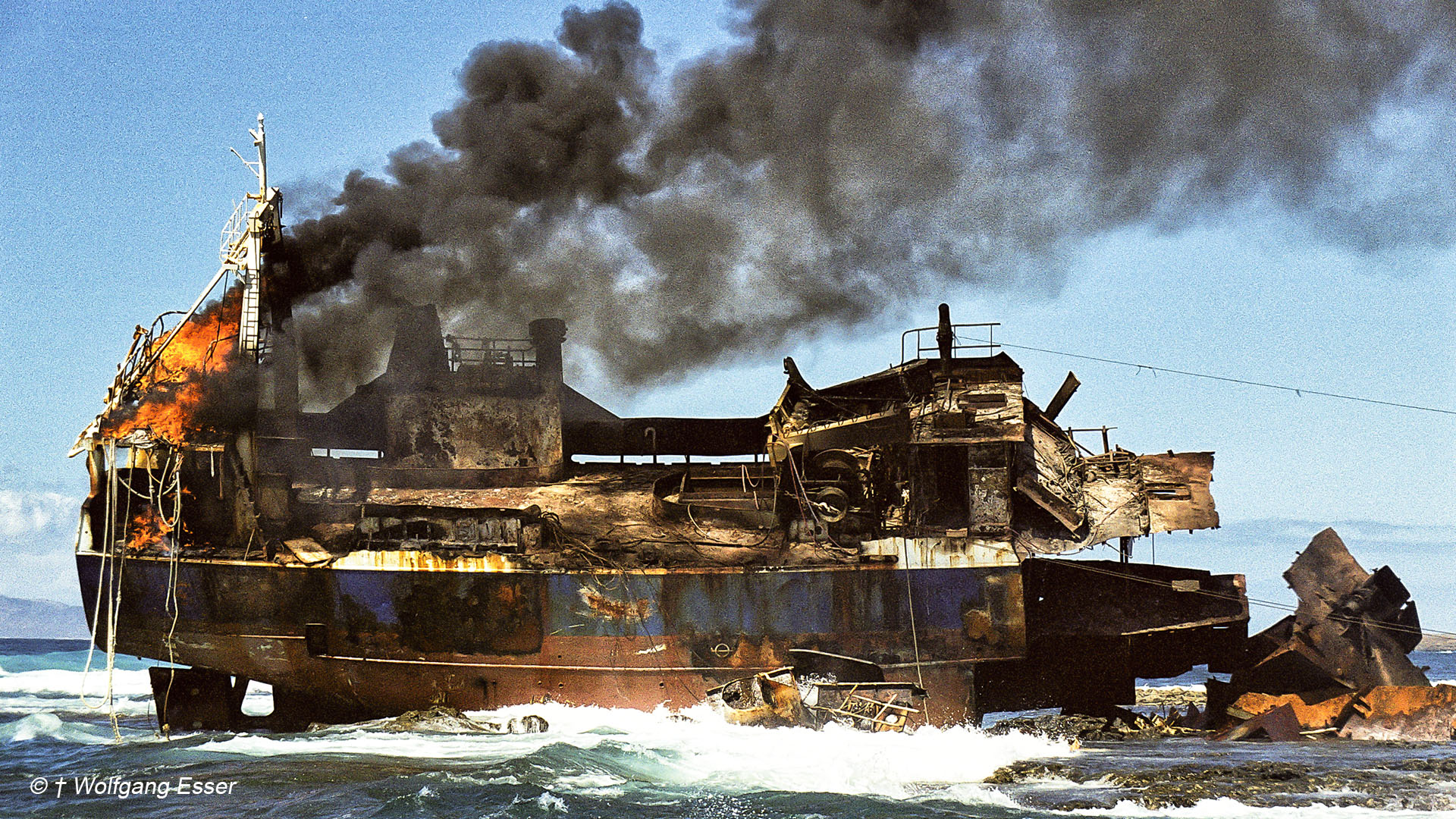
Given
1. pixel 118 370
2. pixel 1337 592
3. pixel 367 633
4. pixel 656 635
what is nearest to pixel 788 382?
pixel 656 635

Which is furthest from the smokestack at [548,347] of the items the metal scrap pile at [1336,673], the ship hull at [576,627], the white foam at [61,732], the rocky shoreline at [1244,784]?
the metal scrap pile at [1336,673]

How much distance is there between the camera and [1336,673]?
2152 cm

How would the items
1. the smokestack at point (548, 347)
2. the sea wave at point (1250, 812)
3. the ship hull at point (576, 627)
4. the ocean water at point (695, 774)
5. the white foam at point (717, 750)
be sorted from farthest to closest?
the smokestack at point (548, 347), the ship hull at point (576, 627), the white foam at point (717, 750), the ocean water at point (695, 774), the sea wave at point (1250, 812)

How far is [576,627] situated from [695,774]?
495cm

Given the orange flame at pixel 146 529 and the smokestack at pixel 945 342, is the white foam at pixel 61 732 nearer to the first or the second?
the orange flame at pixel 146 529

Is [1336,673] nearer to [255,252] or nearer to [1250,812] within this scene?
[1250,812]

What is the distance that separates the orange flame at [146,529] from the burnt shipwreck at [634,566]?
0.18 feet

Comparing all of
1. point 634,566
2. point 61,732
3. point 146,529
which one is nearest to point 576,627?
point 634,566

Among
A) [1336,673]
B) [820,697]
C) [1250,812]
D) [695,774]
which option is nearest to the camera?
[1250,812]

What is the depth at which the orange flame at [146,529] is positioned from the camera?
21.2 meters

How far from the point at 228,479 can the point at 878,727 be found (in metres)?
11.9

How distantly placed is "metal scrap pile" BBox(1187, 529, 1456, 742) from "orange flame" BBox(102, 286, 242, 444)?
757 inches

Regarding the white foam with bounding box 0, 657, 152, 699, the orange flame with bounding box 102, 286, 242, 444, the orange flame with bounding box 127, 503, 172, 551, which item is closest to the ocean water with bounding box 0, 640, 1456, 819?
the orange flame with bounding box 127, 503, 172, 551

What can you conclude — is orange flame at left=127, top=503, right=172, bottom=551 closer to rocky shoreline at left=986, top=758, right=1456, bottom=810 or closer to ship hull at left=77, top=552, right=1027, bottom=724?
ship hull at left=77, top=552, right=1027, bottom=724
